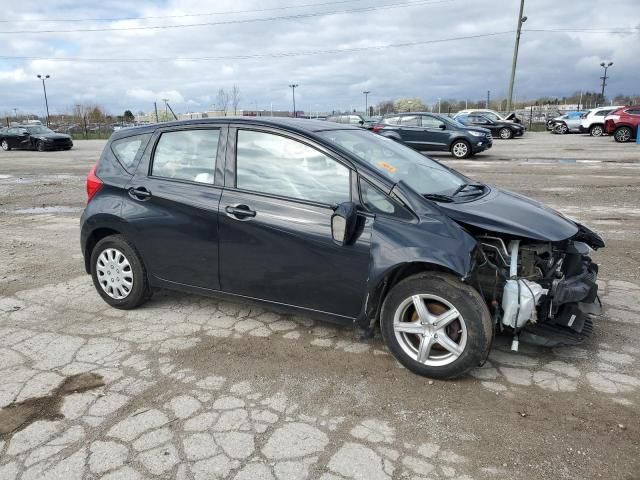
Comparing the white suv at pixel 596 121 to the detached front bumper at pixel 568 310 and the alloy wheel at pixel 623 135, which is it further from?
the detached front bumper at pixel 568 310

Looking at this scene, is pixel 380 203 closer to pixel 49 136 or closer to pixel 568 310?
pixel 568 310

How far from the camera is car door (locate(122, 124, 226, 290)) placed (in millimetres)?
3996

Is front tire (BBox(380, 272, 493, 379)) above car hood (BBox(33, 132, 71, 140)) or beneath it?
beneath

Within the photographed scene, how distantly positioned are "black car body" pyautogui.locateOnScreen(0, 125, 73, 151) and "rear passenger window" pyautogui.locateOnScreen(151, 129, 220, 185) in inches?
979

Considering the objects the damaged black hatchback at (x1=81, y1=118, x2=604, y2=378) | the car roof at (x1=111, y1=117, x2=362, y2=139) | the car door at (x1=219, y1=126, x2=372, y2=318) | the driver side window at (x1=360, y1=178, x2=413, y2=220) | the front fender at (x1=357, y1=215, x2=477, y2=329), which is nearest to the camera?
the front fender at (x1=357, y1=215, x2=477, y2=329)

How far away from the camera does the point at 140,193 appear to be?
4.29 metres

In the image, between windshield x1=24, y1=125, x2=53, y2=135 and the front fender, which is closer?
the front fender

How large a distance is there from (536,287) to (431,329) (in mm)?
706

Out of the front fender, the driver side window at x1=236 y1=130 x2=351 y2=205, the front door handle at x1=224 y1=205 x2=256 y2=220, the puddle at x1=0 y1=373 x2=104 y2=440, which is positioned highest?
the driver side window at x1=236 y1=130 x2=351 y2=205

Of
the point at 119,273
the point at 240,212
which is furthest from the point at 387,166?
the point at 119,273

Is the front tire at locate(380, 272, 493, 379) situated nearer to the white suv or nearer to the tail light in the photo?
the tail light

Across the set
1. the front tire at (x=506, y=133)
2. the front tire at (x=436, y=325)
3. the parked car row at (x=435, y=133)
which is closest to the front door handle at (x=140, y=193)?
the front tire at (x=436, y=325)

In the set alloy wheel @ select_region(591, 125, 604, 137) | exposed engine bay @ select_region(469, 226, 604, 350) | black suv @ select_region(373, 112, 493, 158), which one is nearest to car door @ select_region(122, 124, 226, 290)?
exposed engine bay @ select_region(469, 226, 604, 350)

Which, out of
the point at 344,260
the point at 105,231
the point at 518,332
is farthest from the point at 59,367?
the point at 518,332
